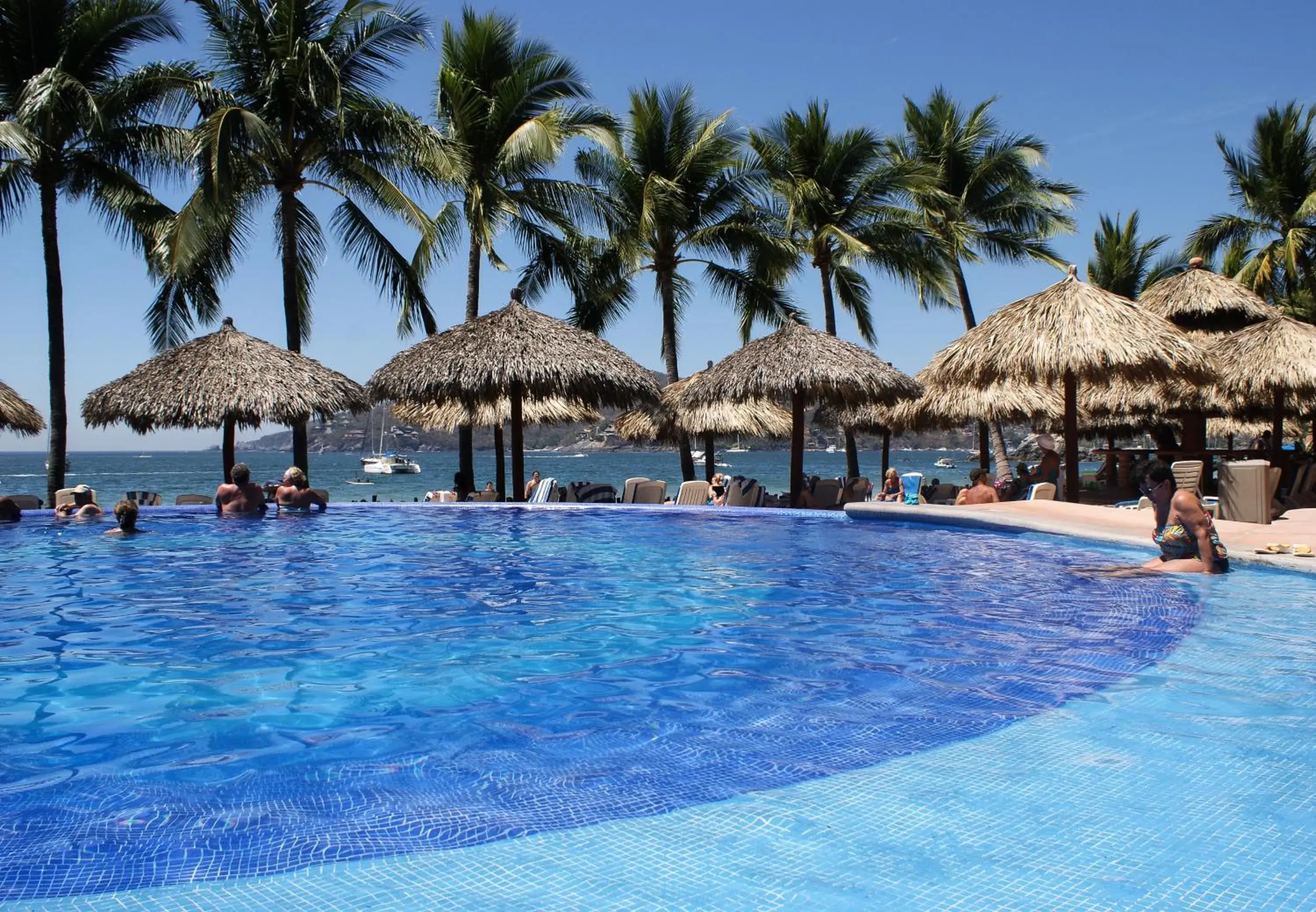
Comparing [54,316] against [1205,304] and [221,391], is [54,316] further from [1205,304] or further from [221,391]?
[1205,304]

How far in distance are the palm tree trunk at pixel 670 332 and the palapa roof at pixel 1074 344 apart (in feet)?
23.8

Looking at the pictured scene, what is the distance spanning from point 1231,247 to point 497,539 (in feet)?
79.4

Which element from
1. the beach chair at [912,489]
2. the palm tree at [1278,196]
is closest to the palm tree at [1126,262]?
the palm tree at [1278,196]

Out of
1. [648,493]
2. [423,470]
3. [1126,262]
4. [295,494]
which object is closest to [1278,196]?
[1126,262]

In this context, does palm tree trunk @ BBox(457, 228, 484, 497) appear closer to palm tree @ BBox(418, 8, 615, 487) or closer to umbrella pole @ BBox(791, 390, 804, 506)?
palm tree @ BBox(418, 8, 615, 487)

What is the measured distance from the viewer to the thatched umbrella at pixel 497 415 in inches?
779

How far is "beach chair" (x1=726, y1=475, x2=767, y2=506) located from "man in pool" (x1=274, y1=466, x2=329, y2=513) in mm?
6220

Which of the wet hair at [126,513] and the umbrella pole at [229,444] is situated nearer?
the wet hair at [126,513]

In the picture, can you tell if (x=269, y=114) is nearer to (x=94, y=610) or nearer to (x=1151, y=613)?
(x=94, y=610)

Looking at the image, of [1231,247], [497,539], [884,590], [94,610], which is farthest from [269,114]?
[1231,247]

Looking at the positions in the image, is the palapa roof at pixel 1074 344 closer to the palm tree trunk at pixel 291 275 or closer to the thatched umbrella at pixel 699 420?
the thatched umbrella at pixel 699 420

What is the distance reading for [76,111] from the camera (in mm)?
14852

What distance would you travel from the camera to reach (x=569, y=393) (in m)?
16.4

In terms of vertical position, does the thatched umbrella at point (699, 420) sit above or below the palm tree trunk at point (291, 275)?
below
